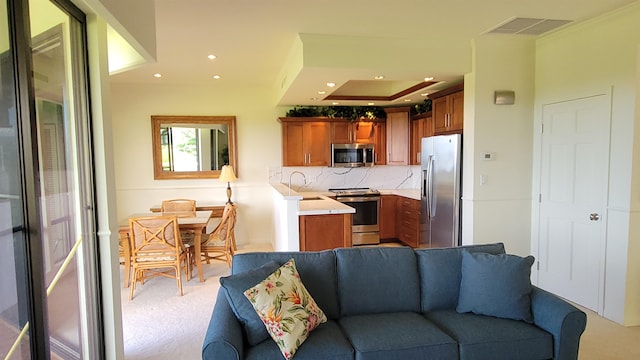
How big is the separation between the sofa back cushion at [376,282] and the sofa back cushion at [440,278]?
→ 0.18ft

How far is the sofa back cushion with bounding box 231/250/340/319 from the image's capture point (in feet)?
8.01

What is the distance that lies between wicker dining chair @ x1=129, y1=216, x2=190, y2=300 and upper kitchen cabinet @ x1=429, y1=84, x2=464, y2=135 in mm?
3319

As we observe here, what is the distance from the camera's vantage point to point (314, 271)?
2.49 metres

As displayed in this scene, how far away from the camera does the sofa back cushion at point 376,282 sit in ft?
8.16

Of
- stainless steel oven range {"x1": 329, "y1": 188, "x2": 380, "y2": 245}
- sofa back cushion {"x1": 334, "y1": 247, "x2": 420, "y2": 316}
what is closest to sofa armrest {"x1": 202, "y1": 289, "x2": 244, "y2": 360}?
sofa back cushion {"x1": 334, "y1": 247, "x2": 420, "y2": 316}

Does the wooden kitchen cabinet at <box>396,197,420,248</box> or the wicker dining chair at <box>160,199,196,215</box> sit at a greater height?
the wicker dining chair at <box>160,199,196,215</box>

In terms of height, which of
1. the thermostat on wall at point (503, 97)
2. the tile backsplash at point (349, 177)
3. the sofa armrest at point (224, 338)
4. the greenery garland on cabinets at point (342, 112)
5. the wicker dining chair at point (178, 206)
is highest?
the greenery garland on cabinets at point (342, 112)

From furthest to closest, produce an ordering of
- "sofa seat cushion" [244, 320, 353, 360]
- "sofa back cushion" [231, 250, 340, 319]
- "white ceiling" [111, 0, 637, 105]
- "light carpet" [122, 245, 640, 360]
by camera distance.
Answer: "white ceiling" [111, 0, 637, 105] → "light carpet" [122, 245, 640, 360] → "sofa back cushion" [231, 250, 340, 319] → "sofa seat cushion" [244, 320, 353, 360]

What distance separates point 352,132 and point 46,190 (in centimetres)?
501

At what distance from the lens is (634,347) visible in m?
2.87

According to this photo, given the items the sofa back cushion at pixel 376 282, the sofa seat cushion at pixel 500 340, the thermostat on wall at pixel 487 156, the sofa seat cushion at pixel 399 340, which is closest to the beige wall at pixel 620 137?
the thermostat on wall at pixel 487 156

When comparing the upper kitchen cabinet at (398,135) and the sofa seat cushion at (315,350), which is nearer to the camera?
the sofa seat cushion at (315,350)

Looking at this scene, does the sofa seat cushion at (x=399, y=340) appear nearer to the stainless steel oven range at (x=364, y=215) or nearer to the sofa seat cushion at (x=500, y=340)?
the sofa seat cushion at (x=500, y=340)

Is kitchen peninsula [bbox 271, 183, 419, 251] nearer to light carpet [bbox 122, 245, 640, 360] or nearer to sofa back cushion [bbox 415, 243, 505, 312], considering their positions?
light carpet [bbox 122, 245, 640, 360]
